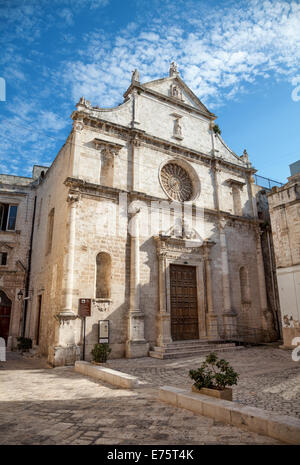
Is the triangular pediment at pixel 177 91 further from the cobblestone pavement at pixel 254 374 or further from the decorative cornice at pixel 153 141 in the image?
the cobblestone pavement at pixel 254 374

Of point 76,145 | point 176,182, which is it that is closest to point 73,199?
point 76,145

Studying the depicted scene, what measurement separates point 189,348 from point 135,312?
2948 millimetres

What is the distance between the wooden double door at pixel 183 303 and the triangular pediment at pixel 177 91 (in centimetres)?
1027

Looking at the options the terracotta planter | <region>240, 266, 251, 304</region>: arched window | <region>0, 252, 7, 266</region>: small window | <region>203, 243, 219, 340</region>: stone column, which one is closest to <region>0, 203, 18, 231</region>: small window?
<region>0, 252, 7, 266</region>: small window

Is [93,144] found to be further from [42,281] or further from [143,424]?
[143,424]

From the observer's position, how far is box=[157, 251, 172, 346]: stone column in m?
13.2

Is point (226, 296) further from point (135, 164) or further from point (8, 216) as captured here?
point (8, 216)

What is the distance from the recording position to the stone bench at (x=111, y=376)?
6996mm

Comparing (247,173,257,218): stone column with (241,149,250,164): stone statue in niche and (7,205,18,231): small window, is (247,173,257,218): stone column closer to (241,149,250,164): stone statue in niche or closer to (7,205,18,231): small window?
(241,149,250,164): stone statue in niche

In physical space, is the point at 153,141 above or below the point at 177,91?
below

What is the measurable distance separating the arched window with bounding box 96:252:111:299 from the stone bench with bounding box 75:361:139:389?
376cm

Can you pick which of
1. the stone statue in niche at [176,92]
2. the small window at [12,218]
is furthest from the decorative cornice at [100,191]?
the small window at [12,218]

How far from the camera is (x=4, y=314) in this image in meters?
18.6
